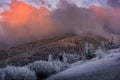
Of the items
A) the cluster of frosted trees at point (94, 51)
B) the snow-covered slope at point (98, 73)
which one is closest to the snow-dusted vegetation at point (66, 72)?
the snow-covered slope at point (98, 73)

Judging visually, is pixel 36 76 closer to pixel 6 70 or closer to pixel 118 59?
pixel 6 70

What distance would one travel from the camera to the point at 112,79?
18609 mm

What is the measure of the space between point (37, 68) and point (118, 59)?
6.63m

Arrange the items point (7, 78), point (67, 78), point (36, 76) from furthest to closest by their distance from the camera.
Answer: point (36, 76), point (7, 78), point (67, 78)

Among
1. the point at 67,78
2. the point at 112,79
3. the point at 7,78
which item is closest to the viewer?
the point at 112,79

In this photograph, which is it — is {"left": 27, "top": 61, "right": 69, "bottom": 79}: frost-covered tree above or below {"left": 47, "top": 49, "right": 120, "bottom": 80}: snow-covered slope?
above

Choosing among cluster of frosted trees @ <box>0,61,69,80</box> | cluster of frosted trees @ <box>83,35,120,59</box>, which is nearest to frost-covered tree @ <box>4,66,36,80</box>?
cluster of frosted trees @ <box>0,61,69,80</box>

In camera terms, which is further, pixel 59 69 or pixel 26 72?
pixel 59 69

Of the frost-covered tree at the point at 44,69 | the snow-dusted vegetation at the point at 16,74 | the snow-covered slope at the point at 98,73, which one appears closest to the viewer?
the snow-covered slope at the point at 98,73

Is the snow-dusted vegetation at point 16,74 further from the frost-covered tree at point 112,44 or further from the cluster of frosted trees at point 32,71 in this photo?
the frost-covered tree at point 112,44

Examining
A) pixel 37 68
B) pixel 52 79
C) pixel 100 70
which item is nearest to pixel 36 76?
pixel 37 68

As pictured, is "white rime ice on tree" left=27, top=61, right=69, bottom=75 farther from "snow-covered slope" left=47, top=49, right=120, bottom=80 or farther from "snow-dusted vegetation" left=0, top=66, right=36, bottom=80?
"snow-covered slope" left=47, top=49, right=120, bottom=80

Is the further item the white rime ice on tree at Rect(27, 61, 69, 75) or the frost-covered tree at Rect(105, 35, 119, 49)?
the frost-covered tree at Rect(105, 35, 119, 49)

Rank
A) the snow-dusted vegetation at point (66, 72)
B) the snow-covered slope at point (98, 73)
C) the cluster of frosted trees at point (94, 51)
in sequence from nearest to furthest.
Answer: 1. the snow-covered slope at point (98, 73)
2. the snow-dusted vegetation at point (66, 72)
3. the cluster of frosted trees at point (94, 51)
